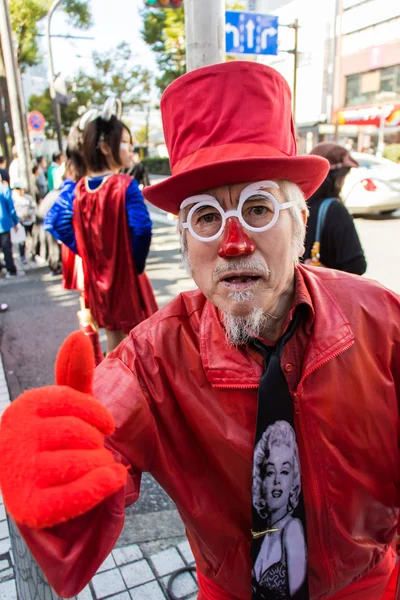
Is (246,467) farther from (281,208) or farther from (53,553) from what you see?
(281,208)

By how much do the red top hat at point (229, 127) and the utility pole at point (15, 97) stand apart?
8972 millimetres

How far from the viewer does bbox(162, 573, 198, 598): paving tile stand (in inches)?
86.7

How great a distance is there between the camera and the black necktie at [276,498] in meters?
1.19

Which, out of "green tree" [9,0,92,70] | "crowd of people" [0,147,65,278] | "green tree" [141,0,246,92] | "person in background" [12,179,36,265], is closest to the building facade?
"green tree" [141,0,246,92]

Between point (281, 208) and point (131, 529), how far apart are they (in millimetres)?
2029

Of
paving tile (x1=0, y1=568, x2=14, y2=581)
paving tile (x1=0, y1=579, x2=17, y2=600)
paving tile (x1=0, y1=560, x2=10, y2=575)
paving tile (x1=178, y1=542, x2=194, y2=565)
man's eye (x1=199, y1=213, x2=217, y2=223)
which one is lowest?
paving tile (x1=178, y1=542, x2=194, y2=565)

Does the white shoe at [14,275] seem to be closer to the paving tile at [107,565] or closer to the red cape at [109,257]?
the red cape at [109,257]

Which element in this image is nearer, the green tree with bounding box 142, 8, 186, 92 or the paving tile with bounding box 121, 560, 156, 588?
the paving tile with bounding box 121, 560, 156, 588

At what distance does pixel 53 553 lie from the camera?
0.86 meters

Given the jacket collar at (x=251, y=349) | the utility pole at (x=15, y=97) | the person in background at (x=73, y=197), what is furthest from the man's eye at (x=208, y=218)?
the utility pole at (x=15, y=97)

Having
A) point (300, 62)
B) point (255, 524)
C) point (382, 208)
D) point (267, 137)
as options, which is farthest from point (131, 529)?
point (300, 62)

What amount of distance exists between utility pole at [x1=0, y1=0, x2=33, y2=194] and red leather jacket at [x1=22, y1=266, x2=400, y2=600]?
9.16 m

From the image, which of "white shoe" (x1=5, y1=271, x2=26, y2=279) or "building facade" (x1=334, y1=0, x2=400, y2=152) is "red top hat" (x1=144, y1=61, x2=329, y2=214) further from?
"building facade" (x1=334, y1=0, x2=400, y2=152)

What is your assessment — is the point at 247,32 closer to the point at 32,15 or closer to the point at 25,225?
the point at 25,225
